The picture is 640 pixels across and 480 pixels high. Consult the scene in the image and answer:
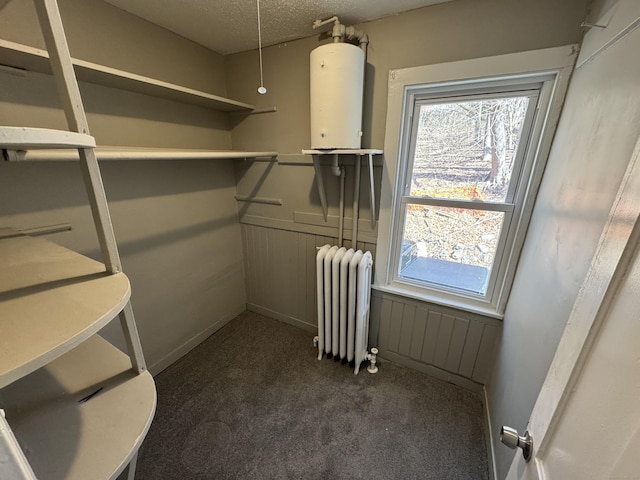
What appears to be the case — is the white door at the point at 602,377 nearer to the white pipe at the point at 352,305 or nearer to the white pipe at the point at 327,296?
the white pipe at the point at 352,305

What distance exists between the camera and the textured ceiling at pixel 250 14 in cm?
134

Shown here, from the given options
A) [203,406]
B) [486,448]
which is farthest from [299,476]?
[486,448]

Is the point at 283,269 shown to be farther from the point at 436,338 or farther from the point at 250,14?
the point at 250,14

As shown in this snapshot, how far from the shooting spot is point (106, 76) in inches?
48.4

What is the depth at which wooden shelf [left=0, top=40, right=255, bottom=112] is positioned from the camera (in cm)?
95

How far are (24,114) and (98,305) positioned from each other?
4.34 feet

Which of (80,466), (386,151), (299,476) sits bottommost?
(299,476)

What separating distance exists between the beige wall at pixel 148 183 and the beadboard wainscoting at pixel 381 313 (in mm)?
276

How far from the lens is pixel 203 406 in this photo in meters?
1.66

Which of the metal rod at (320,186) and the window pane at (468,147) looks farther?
the metal rod at (320,186)

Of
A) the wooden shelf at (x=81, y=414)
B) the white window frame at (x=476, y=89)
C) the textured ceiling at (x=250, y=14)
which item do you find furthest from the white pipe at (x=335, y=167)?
the wooden shelf at (x=81, y=414)

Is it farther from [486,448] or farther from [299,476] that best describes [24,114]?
[486,448]

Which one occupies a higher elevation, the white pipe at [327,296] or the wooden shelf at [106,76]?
the wooden shelf at [106,76]

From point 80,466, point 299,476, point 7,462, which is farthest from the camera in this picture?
point 299,476
